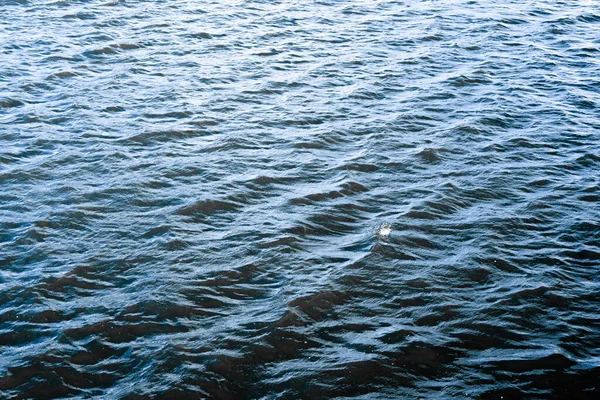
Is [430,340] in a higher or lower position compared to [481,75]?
lower

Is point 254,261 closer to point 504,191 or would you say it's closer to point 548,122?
point 504,191

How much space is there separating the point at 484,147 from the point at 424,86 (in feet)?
8.11

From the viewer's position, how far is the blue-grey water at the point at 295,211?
7.07m

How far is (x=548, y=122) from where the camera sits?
1224cm

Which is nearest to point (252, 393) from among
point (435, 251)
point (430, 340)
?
point (430, 340)

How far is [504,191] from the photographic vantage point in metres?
10.2

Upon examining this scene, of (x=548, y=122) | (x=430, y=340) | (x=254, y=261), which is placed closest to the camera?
Answer: (x=430, y=340)

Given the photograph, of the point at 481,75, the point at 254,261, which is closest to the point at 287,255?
the point at 254,261

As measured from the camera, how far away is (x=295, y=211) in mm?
9562

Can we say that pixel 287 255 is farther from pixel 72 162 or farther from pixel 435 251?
pixel 72 162

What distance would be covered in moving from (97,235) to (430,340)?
413cm

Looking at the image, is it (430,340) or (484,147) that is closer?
(430,340)

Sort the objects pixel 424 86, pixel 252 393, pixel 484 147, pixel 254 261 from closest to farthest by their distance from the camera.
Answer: pixel 252 393 → pixel 254 261 → pixel 484 147 → pixel 424 86

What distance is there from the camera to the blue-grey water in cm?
707
